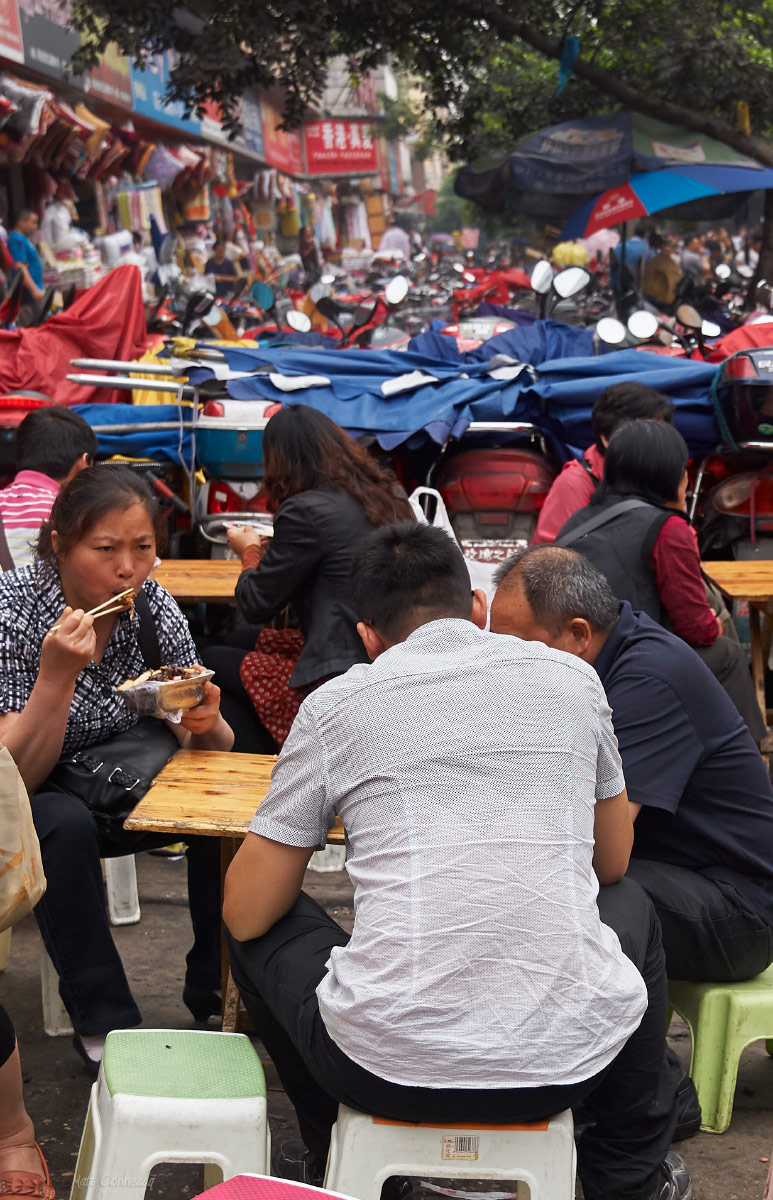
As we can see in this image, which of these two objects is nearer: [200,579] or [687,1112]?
[687,1112]

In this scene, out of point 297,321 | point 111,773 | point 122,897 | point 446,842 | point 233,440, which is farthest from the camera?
point 297,321

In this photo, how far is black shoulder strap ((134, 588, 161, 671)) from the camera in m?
3.10

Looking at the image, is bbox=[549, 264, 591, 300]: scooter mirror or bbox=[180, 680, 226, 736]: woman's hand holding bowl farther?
bbox=[549, 264, 591, 300]: scooter mirror

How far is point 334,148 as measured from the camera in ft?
111

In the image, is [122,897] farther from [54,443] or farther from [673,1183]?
[673,1183]

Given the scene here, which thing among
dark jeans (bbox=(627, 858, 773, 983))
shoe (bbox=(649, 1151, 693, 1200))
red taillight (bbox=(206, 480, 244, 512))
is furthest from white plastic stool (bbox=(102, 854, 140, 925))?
red taillight (bbox=(206, 480, 244, 512))

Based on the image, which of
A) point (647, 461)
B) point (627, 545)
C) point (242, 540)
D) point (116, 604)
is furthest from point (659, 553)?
point (116, 604)

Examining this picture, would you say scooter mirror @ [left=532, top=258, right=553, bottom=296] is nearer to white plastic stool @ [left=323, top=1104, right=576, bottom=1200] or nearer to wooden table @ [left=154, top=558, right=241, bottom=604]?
wooden table @ [left=154, top=558, right=241, bottom=604]

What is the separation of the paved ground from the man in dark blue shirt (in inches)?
15.1

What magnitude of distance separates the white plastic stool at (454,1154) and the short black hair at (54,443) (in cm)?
287

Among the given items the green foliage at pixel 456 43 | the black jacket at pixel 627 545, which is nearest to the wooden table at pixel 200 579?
the black jacket at pixel 627 545

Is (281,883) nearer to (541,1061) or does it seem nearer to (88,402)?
(541,1061)

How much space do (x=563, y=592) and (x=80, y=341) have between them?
4967 millimetres

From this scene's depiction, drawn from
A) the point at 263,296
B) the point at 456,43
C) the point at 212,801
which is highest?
the point at 456,43
